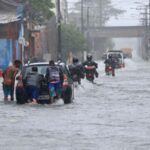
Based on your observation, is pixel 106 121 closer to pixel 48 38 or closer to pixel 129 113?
pixel 129 113

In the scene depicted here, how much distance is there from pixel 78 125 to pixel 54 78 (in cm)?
786

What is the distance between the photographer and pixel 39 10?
71250 millimetres

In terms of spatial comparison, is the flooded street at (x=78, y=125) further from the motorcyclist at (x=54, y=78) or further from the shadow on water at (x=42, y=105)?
the motorcyclist at (x=54, y=78)

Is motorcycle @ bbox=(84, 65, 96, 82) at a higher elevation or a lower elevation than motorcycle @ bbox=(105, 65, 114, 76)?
higher

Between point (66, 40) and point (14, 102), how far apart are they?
2851 inches

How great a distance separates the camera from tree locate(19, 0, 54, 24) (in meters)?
70.4

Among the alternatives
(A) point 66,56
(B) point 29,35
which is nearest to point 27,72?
(B) point 29,35

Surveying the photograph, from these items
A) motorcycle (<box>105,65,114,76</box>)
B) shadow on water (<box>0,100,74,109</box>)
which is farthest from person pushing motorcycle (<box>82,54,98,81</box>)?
shadow on water (<box>0,100,74,109</box>)

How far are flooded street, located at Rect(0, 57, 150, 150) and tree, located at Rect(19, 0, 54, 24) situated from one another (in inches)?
1554

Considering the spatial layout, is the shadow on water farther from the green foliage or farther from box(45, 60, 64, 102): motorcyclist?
the green foliage

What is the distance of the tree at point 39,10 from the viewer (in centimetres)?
7044

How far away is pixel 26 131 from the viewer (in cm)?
1883

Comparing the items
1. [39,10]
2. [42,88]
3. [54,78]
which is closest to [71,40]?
[39,10]

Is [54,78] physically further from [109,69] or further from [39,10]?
[39,10]
